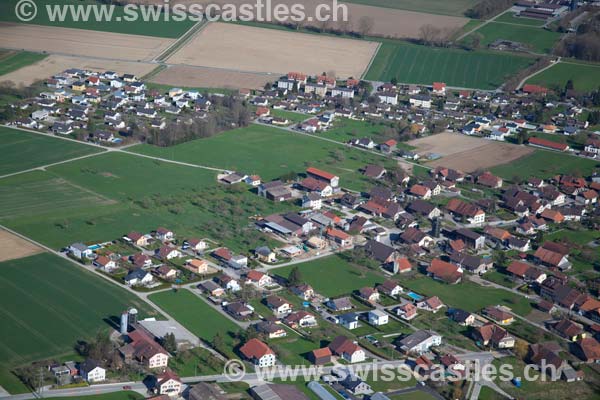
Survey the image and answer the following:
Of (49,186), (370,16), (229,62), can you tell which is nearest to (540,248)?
(49,186)

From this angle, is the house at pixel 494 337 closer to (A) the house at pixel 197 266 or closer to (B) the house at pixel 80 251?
(A) the house at pixel 197 266

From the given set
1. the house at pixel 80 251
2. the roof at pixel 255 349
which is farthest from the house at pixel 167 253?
A: the roof at pixel 255 349

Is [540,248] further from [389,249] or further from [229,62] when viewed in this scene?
[229,62]

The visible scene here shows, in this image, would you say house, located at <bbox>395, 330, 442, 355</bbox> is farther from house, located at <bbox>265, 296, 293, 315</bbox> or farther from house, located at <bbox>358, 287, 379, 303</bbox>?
house, located at <bbox>265, 296, 293, 315</bbox>

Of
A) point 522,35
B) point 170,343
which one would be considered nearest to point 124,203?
point 170,343

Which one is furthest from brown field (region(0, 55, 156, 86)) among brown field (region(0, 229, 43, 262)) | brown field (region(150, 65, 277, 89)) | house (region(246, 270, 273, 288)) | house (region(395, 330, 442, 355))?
house (region(395, 330, 442, 355))
